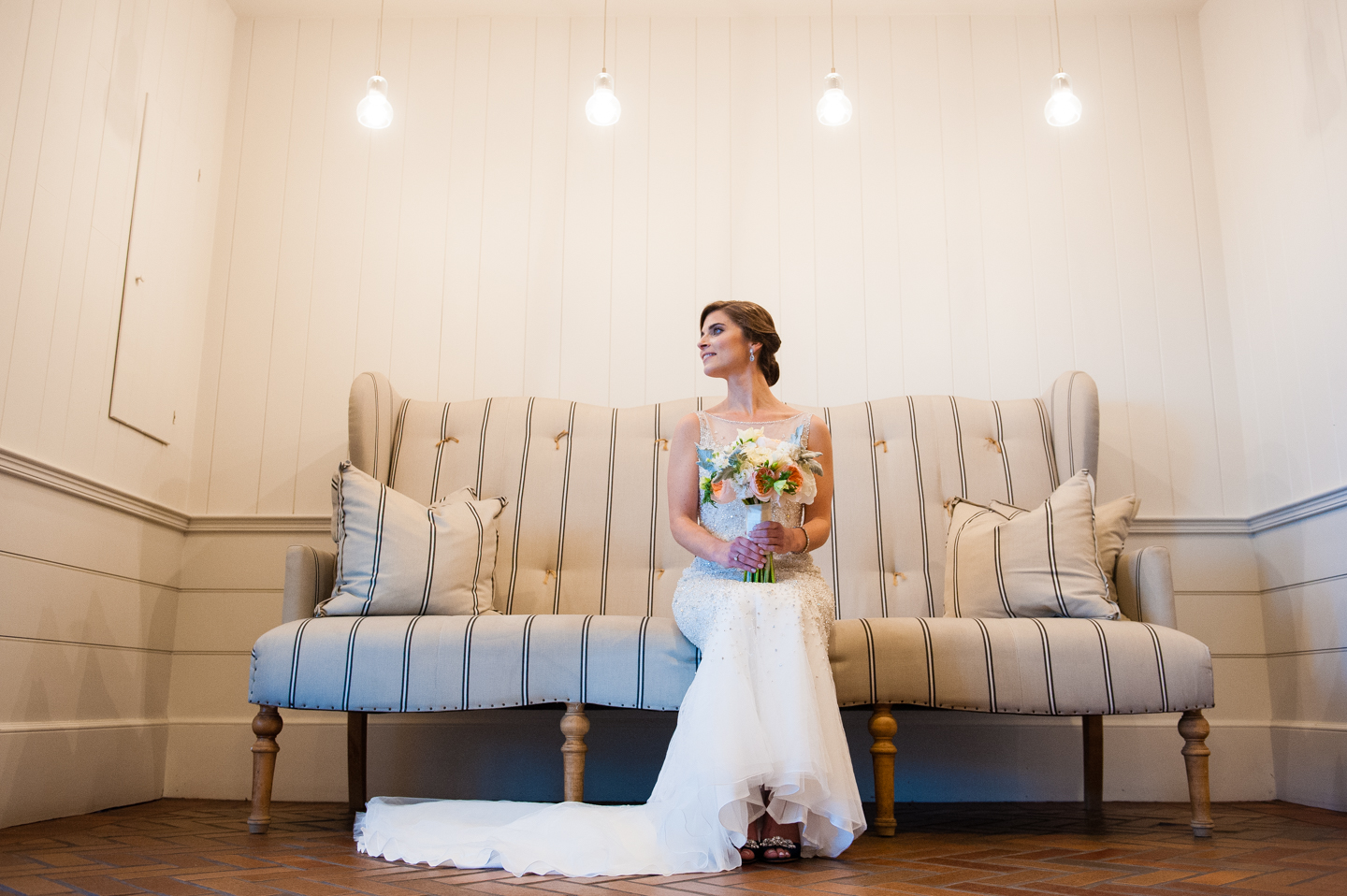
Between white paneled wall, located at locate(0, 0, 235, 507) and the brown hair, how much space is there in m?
1.93

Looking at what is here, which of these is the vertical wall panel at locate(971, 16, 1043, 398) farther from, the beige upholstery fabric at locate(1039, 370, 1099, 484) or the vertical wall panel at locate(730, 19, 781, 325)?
the vertical wall panel at locate(730, 19, 781, 325)

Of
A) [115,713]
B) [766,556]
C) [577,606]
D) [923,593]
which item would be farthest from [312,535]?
[923,593]

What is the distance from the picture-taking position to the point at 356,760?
10.3 ft

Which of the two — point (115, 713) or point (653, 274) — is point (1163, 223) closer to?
point (653, 274)

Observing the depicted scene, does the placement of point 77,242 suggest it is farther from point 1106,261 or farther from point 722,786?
point 1106,261

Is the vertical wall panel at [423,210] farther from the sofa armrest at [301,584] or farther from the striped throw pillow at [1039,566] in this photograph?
the striped throw pillow at [1039,566]

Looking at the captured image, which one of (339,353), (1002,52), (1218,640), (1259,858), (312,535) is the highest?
(1002,52)

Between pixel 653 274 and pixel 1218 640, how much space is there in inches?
96.6

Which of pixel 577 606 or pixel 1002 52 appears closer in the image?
pixel 577 606

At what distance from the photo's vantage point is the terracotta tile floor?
1.83m

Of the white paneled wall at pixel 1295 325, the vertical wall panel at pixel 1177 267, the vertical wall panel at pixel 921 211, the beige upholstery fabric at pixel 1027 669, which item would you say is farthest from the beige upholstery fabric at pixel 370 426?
the white paneled wall at pixel 1295 325

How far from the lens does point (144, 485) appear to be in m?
3.33

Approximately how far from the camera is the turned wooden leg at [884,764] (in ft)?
8.04

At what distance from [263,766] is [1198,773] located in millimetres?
2384
